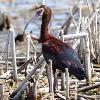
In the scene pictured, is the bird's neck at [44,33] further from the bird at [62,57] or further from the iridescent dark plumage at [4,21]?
the iridescent dark plumage at [4,21]

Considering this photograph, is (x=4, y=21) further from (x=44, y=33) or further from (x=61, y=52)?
(x=61, y=52)

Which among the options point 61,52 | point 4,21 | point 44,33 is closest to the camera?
point 61,52

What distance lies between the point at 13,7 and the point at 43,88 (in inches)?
471

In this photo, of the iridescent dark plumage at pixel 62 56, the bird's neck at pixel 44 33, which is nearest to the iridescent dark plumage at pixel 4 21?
the bird's neck at pixel 44 33

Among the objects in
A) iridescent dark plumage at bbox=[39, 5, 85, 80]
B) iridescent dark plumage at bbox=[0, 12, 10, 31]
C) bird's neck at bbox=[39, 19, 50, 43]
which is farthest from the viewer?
iridescent dark plumage at bbox=[0, 12, 10, 31]

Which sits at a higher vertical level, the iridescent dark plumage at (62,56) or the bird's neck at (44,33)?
the bird's neck at (44,33)

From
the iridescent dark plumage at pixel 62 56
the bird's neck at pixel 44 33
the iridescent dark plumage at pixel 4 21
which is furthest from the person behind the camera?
the iridescent dark plumage at pixel 4 21

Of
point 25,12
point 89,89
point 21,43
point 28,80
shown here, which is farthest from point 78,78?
point 25,12

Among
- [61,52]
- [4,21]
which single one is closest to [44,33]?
[61,52]

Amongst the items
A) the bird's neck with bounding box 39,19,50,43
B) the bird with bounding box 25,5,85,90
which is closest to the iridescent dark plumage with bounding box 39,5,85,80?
the bird with bounding box 25,5,85,90

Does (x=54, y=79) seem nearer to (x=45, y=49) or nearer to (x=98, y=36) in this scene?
(x=45, y=49)

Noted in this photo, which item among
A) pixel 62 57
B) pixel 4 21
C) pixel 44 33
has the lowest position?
pixel 62 57

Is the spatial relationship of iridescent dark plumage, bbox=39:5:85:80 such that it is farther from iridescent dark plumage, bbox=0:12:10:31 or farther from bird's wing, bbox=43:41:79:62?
iridescent dark plumage, bbox=0:12:10:31

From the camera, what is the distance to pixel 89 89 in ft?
26.2
